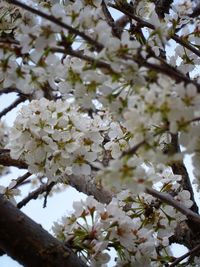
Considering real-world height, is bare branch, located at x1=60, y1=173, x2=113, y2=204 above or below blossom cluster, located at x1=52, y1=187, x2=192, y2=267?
above

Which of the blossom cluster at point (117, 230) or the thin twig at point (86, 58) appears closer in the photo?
the thin twig at point (86, 58)

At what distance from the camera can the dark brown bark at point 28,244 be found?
1.63 meters

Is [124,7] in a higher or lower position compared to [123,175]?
higher

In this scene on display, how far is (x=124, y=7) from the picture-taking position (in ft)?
7.80

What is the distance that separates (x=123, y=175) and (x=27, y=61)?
0.54 meters

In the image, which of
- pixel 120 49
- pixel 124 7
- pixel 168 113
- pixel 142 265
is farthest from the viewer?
pixel 124 7

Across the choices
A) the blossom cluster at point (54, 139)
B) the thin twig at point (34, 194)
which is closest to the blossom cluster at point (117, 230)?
the blossom cluster at point (54, 139)

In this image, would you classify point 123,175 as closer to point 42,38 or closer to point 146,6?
point 42,38

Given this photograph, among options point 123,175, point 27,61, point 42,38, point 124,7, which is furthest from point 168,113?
point 124,7

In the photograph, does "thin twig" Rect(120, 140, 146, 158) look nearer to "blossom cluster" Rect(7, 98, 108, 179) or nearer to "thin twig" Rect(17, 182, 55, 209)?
"blossom cluster" Rect(7, 98, 108, 179)

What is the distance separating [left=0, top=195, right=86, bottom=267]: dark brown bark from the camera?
5.33 ft

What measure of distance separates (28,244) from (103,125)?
0.97 meters

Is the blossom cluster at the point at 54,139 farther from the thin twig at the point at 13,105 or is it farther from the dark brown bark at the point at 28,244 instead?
the thin twig at the point at 13,105

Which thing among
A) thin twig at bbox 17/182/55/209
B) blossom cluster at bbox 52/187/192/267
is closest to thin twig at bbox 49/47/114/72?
blossom cluster at bbox 52/187/192/267
